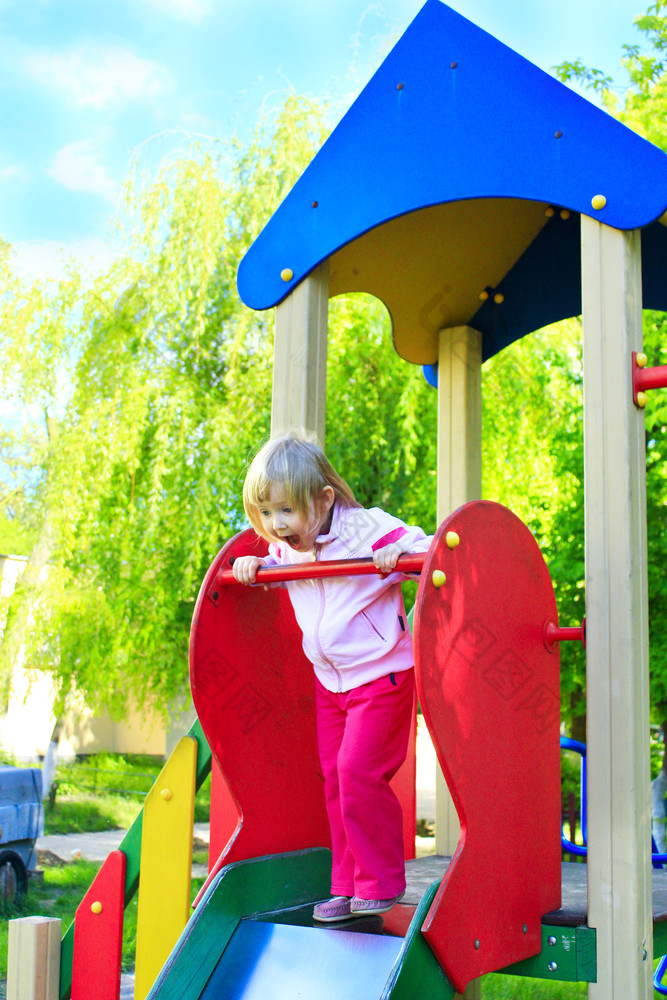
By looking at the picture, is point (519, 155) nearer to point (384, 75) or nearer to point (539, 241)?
point (384, 75)

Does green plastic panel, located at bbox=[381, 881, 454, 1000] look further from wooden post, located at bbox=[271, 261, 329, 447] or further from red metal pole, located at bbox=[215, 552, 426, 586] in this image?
wooden post, located at bbox=[271, 261, 329, 447]

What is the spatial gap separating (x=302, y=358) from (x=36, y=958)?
1.78 m

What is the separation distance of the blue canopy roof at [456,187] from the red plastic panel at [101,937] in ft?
5.47

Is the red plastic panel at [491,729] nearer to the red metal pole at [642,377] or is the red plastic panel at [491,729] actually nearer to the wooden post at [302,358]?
the red metal pole at [642,377]

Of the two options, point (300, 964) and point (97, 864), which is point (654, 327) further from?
point (97, 864)

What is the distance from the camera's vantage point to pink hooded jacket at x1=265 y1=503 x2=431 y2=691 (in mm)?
2188

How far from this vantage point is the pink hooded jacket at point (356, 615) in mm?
2188

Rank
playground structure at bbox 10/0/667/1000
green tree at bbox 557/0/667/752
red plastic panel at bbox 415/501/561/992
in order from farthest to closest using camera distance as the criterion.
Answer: green tree at bbox 557/0/667/752, playground structure at bbox 10/0/667/1000, red plastic panel at bbox 415/501/561/992

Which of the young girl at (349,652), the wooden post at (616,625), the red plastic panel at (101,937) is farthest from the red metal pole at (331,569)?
the red plastic panel at (101,937)

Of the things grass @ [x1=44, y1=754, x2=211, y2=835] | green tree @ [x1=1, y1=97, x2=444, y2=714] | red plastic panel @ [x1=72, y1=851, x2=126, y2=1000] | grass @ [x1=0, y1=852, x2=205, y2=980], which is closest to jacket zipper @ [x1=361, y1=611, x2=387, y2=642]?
red plastic panel @ [x1=72, y1=851, x2=126, y2=1000]

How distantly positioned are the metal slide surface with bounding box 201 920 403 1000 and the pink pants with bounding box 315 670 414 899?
0.12m

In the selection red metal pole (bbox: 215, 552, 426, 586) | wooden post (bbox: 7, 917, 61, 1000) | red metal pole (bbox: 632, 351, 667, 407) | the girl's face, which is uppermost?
red metal pole (bbox: 632, 351, 667, 407)

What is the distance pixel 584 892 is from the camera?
98.1 inches

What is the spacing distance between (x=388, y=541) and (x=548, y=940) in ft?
3.12
